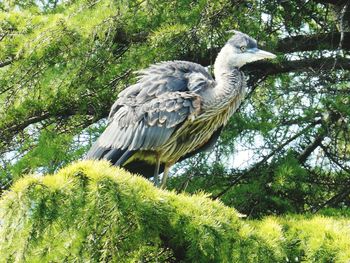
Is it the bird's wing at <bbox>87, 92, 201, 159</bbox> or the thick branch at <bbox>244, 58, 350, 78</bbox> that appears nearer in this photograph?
the bird's wing at <bbox>87, 92, 201, 159</bbox>

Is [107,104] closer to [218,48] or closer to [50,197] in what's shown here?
[218,48]

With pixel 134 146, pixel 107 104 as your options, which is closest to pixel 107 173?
pixel 134 146

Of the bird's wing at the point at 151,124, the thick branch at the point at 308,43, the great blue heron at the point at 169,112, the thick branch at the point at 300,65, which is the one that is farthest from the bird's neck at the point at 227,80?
the thick branch at the point at 308,43

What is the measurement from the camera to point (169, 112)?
6043mm

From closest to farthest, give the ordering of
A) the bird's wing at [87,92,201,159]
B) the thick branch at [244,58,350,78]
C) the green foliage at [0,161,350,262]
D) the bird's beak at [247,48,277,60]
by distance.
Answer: the green foliage at [0,161,350,262] → the bird's wing at [87,92,201,159] → the bird's beak at [247,48,277,60] → the thick branch at [244,58,350,78]

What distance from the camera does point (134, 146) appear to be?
6.06 m

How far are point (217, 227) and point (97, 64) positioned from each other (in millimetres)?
2713

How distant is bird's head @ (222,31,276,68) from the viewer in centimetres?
645

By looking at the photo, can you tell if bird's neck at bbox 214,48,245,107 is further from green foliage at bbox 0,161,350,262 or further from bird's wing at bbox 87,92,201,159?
green foliage at bbox 0,161,350,262

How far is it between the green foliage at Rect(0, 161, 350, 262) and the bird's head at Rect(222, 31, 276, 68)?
6.84 feet

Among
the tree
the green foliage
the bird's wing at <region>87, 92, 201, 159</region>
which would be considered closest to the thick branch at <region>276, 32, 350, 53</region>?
the tree

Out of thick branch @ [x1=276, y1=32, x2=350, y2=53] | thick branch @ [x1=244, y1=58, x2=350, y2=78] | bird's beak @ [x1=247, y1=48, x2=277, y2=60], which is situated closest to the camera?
bird's beak @ [x1=247, y1=48, x2=277, y2=60]

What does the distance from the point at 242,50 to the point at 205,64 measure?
4.21 ft

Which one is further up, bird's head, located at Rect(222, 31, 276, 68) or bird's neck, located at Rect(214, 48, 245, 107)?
bird's head, located at Rect(222, 31, 276, 68)
